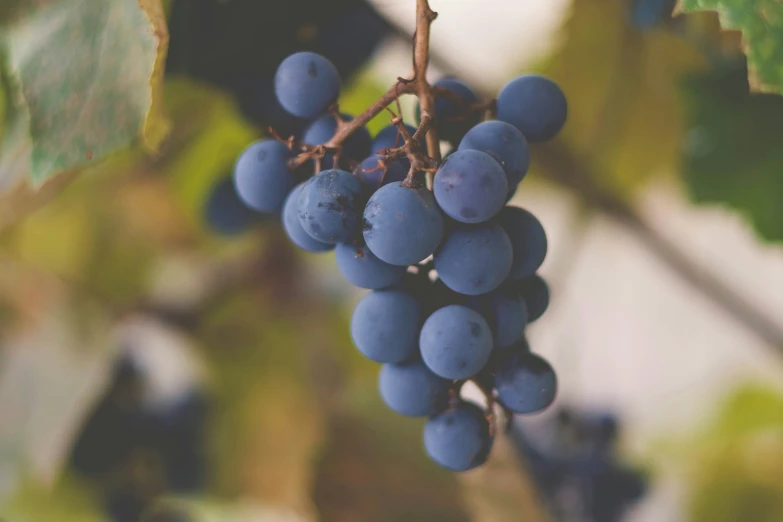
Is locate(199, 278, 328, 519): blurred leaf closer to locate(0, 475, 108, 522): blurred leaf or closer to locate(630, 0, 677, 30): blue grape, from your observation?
locate(0, 475, 108, 522): blurred leaf

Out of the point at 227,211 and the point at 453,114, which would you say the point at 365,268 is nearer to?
the point at 453,114

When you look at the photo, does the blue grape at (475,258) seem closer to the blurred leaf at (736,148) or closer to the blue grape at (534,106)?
the blue grape at (534,106)

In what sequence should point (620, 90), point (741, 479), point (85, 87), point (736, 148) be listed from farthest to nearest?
point (741, 479)
point (620, 90)
point (736, 148)
point (85, 87)

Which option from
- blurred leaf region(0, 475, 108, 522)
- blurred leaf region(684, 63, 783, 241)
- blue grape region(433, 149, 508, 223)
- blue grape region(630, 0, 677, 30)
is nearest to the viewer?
blue grape region(433, 149, 508, 223)

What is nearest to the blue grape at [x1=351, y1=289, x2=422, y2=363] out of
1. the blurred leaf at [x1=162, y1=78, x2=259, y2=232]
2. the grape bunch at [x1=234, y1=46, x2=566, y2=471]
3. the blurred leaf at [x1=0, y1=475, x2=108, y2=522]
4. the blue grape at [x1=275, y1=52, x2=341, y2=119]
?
the grape bunch at [x1=234, y1=46, x2=566, y2=471]

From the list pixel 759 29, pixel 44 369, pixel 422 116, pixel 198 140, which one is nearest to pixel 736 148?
pixel 759 29

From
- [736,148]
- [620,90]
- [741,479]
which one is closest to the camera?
[736,148]

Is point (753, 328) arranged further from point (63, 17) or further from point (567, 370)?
point (63, 17)
